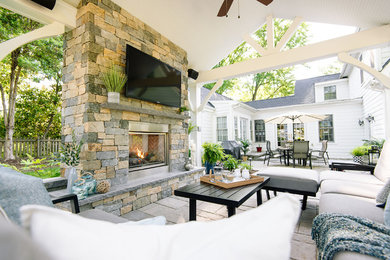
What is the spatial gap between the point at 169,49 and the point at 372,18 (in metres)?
3.72

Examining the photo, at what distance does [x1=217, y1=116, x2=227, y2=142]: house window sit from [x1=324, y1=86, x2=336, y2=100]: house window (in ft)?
17.8

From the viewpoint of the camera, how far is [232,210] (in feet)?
6.40

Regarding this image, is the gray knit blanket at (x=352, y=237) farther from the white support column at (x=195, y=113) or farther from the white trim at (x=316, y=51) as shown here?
the white support column at (x=195, y=113)

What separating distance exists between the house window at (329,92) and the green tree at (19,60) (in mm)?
11402

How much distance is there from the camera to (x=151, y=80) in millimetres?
3480

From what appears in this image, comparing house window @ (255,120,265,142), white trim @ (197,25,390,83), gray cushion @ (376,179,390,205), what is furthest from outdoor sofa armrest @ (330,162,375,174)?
house window @ (255,120,265,142)

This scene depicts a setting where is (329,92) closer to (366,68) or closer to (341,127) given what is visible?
(341,127)

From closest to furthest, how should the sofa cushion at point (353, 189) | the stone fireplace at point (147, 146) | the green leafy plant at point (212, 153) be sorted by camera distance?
the sofa cushion at point (353, 189)
the stone fireplace at point (147, 146)
the green leafy plant at point (212, 153)

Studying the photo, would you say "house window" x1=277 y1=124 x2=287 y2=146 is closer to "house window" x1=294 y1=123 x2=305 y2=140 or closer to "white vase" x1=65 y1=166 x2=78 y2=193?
"house window" x1=294 y1=123 x2=305 y2=140

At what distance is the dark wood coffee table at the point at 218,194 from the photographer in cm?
195

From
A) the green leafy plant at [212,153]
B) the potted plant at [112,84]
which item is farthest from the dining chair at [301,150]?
the potted plant at [112,84]

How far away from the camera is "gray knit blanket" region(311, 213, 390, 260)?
3.17 ft

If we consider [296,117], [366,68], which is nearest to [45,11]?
[366,68]

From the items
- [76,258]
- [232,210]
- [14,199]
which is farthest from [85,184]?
[76,258]
